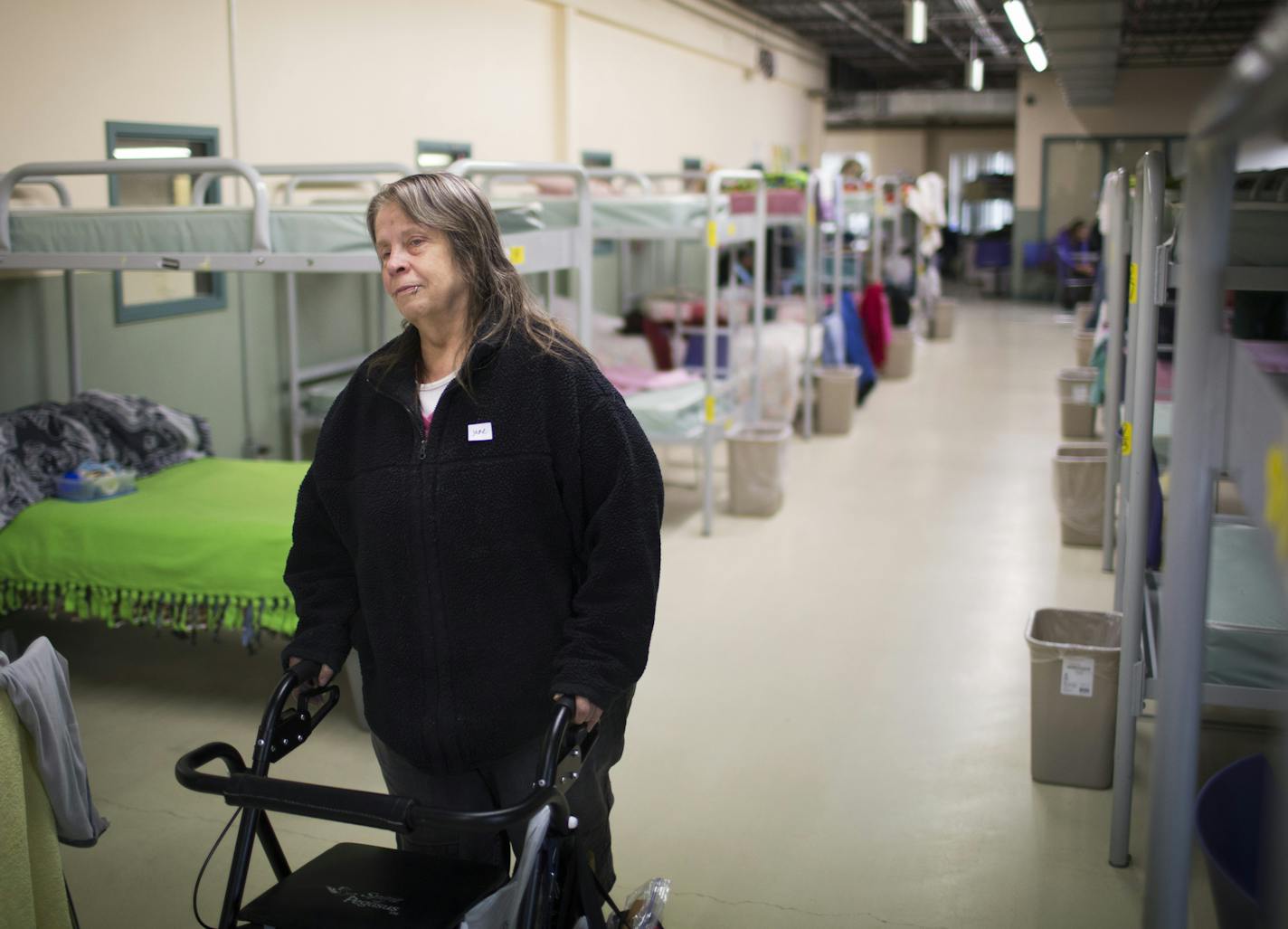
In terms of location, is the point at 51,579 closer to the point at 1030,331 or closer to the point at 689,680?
the point at 689,680

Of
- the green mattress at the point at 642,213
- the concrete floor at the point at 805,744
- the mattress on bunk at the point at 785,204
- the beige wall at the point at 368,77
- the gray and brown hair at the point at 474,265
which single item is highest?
the beige wall at the point at 368,77

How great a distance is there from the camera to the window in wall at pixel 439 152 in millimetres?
7586

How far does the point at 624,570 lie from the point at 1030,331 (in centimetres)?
1431

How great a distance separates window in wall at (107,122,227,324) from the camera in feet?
17.5

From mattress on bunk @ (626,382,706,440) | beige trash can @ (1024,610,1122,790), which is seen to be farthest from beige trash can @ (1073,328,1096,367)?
beige trash can @ (1024,610,1122,790)

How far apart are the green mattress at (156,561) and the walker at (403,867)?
2.02m

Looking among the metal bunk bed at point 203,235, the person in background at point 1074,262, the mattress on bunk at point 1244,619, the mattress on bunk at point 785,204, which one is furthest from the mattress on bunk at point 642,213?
the person in background at point 1074,262

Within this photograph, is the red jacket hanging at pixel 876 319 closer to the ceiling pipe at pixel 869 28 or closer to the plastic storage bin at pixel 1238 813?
the ceiling pipe at pixel 869 28

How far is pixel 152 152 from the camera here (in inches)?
218

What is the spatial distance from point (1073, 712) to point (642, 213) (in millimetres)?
3896

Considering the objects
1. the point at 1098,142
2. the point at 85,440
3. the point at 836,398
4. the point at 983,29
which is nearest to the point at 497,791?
the point at 85,440

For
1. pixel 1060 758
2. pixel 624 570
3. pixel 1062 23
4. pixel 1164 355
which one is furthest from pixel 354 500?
pixel 1062 23

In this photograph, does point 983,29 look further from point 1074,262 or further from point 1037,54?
point 1074,262

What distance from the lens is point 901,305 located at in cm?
1202
